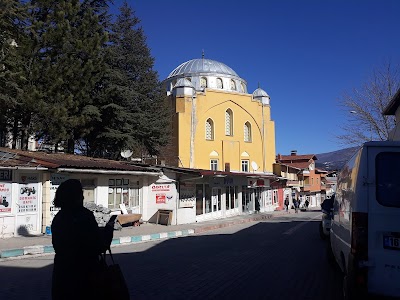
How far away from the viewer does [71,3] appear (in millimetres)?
19203

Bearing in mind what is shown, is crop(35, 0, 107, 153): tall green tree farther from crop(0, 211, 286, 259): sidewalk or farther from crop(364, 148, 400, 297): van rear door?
crop(364, 148, 400, 297): van rear door

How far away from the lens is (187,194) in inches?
902

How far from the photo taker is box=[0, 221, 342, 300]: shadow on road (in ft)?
20.9

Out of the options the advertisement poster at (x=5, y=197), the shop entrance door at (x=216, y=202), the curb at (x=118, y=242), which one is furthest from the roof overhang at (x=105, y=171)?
the shop entrance door at (x=216, y=202)

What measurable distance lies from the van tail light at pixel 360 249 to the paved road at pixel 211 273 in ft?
7.40

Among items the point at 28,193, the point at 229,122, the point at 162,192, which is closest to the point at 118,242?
the point at 28,193

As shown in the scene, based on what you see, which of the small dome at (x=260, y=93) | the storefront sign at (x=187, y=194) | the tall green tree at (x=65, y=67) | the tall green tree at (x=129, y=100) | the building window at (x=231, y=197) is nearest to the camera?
the tall green tree at (x=65, y=67)

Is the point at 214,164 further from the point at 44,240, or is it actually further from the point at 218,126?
the point at 44,240

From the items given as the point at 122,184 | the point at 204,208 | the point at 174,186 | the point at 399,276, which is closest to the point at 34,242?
the point at 122,184

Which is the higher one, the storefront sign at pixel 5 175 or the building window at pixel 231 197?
the storefront sign at pixel 5 175

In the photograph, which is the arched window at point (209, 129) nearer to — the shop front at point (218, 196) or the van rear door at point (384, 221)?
the shop front at point (218, 196)

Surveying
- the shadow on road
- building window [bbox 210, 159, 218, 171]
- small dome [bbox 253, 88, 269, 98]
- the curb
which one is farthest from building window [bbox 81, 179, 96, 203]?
small dome [bbox 253, 88, 269, 98]

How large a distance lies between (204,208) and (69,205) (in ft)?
74.3

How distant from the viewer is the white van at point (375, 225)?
3965 mm
